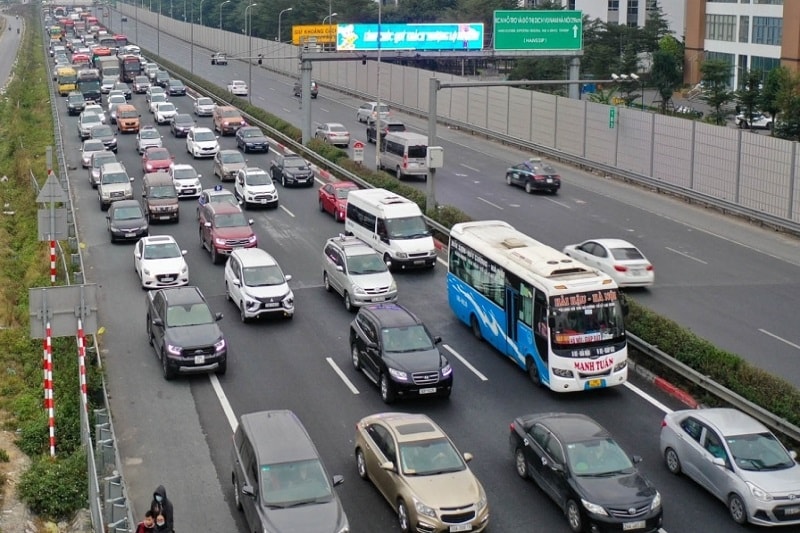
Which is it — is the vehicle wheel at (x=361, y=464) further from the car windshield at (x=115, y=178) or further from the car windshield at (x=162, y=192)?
the car windshield at (x=115, y=178)

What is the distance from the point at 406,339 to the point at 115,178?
24949 millimetres

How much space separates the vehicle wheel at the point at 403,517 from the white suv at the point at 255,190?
92.4ft

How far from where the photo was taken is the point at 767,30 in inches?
3415

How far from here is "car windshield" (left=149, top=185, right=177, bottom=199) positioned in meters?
42.5

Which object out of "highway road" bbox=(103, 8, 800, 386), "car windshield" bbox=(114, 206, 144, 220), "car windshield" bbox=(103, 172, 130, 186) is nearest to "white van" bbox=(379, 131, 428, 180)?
"highway road" bbox=(103, 8, 800, 386)

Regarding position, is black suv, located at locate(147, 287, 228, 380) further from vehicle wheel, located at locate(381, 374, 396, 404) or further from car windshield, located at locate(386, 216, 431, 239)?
car windshield, located at locate(386, 216, 431, 239)

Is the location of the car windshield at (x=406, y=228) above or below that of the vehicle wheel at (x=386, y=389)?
above

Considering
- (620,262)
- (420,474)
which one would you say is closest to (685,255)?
(620,262)

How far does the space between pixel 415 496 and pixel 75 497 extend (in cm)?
664

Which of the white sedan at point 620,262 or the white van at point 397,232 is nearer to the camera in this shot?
the white sedan at point 620,262

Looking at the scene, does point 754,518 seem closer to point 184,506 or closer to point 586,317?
point 586,317

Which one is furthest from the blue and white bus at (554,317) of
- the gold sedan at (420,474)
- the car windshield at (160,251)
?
the car windshield at (160,251)

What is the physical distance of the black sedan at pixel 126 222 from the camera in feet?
126

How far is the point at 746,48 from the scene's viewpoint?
296 ft
